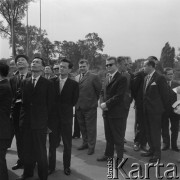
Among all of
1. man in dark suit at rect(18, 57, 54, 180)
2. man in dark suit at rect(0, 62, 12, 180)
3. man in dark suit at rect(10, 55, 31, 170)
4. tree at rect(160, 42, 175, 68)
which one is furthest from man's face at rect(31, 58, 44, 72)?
tree at rect(160, 42, 175, 68)

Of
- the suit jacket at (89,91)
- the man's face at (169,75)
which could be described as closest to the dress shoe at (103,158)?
the suit jacket at (89,91)

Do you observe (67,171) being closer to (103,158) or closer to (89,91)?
(103,158)

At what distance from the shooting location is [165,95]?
563cm

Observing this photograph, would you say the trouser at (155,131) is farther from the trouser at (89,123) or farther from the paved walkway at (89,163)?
the trouser at (89,123)

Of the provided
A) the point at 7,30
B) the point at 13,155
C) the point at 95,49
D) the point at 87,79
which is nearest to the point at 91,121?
the point at 87,79

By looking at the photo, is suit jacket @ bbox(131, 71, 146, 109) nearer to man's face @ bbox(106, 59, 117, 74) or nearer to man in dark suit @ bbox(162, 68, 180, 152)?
man in dark suit @ bbox(162, 68, 180, 152)

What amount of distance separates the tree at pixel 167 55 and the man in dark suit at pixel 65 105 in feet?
172

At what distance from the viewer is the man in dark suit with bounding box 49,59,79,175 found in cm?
498

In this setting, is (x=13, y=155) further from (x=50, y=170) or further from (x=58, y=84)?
(x=58, y=84)

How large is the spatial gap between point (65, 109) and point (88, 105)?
159 cm

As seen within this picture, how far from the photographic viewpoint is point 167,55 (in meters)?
56.6

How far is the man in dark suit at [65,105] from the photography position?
16.3ft

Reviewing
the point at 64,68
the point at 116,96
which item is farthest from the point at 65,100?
the point at 116,96

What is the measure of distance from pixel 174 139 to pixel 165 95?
1.60 metres
